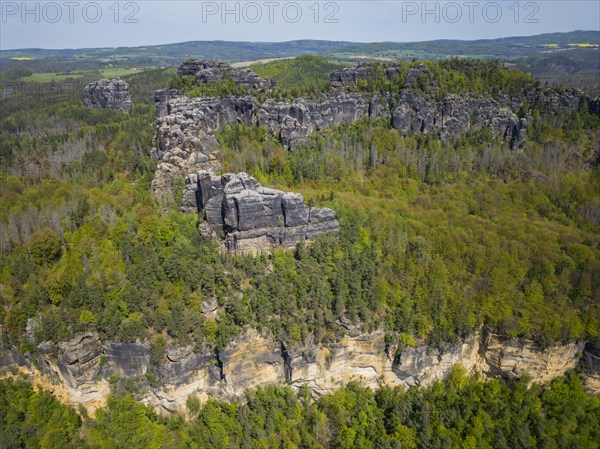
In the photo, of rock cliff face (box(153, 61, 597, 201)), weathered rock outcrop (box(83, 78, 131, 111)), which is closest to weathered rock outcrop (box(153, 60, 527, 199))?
rock cliff face (box(153, 61, 597, 201))

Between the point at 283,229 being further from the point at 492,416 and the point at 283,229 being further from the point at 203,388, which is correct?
the point at 492,416

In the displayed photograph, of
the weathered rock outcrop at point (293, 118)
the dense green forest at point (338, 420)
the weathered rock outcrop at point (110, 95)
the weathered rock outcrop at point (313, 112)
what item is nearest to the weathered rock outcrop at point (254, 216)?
the weathered rock outcrop at point (293, 118)

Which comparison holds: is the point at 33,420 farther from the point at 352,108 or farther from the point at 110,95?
the point at 110,95

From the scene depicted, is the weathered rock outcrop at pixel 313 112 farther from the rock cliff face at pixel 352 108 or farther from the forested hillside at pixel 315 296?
the forested hillside at pixel 315 296

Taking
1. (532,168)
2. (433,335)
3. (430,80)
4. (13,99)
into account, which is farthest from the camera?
(13,99)

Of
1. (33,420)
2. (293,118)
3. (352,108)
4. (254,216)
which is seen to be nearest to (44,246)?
(33,420)

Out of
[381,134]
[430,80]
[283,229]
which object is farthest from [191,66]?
[283,229]
